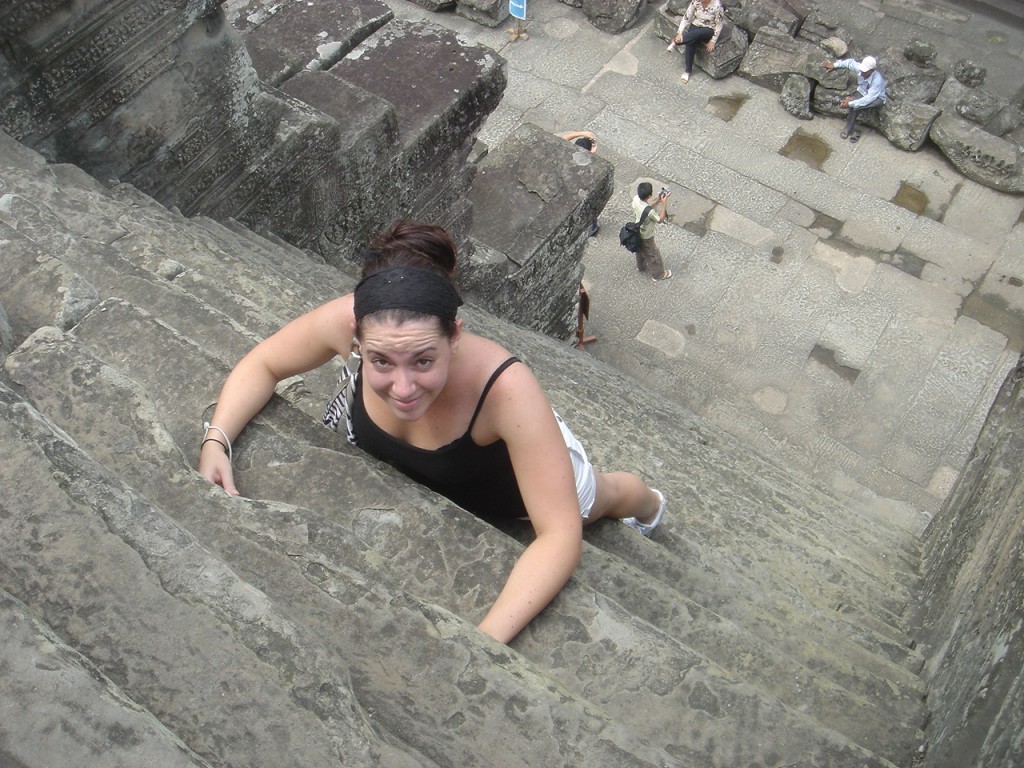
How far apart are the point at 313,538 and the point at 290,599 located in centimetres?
22

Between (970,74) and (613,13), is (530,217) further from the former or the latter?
(970,74)

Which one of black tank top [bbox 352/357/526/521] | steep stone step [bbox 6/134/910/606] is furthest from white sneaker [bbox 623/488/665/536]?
black tank top [bbox 352/357/526/521]

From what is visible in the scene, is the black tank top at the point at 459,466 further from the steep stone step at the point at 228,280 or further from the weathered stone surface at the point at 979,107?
the weathered stone surface at the point at 979,107

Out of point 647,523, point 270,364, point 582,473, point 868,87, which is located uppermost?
point 270,364

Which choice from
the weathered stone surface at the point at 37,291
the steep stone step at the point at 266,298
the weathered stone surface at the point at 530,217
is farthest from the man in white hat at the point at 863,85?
the weathered stone surface at the point at 37,291

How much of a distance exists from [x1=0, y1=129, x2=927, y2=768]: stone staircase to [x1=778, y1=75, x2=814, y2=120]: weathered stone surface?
635 centimetres

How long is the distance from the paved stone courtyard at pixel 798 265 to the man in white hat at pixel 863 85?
0.30 metres

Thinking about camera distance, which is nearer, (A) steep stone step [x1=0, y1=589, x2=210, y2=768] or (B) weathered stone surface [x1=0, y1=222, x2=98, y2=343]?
(A) steep stone step [x1=0, y1=589, x2=210, y2=768]

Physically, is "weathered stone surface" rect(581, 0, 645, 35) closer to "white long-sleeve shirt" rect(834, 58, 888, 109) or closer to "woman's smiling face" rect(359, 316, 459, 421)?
"white long-sleeve shirt" rect(834, 58, 888, 109)

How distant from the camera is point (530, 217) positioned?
18.0ft

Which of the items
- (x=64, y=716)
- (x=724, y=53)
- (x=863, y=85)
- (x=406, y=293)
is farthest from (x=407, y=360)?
(x=724, y=53)

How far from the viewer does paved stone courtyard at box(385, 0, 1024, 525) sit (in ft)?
22.4

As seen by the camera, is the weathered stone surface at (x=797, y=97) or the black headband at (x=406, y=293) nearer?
the black headband at (x=406, y=293)

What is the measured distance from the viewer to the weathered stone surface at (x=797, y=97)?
866 centimetres
